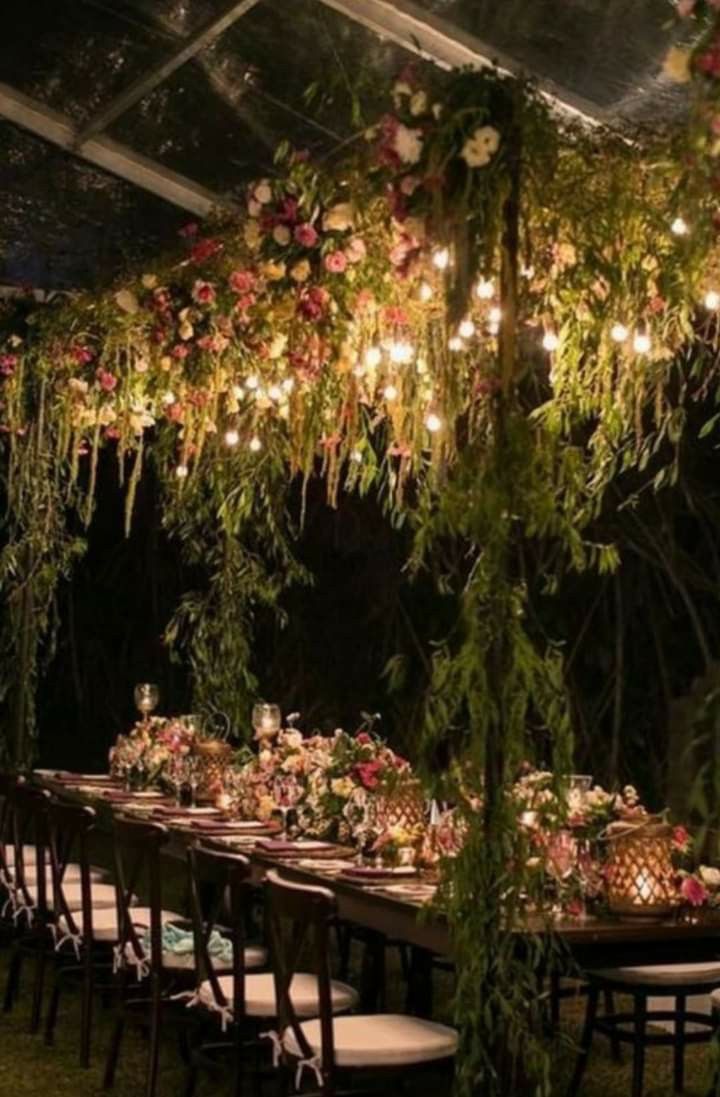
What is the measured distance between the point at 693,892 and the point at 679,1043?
1017 millimetres

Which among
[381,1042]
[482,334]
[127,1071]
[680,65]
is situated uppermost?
[680,65]

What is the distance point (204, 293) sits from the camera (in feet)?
22.3

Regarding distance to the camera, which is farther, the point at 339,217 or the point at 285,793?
the point at 285,793

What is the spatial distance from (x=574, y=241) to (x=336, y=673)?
8.66m

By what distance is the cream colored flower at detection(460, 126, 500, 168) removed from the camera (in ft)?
14.6

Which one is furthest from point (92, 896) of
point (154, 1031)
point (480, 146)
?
point (480, 146)

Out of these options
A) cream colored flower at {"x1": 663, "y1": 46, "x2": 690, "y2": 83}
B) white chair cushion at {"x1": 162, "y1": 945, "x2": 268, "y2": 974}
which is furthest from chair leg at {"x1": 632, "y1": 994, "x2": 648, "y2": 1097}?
cream colored flower at {"x1": 663, "y1": 46, "x2": 690, "y2": 83}

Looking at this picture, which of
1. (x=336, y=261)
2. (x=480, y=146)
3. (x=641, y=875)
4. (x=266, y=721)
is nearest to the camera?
(x=480, y=146)

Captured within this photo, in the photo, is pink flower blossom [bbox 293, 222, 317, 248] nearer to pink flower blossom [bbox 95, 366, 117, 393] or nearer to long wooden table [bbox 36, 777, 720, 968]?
long wooden table [bbox 36, 777, 720, 968]

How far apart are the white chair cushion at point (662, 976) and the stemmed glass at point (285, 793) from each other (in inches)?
55.0

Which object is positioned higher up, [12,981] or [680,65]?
[680,65]

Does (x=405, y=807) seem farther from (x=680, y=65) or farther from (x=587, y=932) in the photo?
(x=680, y=65)

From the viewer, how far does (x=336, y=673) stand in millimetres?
13242

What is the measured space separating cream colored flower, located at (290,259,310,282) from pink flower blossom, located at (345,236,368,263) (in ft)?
0.52
